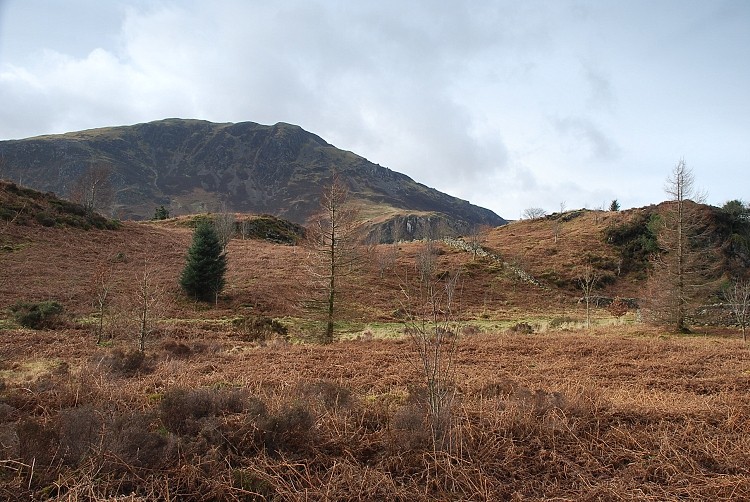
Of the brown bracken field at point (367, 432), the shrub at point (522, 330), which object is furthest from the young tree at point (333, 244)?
the shrub at point (522, 330)

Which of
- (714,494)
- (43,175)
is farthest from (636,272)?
(43,175)

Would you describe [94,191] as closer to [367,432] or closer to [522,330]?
[522,330]

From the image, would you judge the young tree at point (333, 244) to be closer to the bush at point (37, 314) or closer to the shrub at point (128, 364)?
the shrub at point (128, 364)

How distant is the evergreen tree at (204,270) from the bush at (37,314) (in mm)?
9171

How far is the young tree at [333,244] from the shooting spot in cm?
1953

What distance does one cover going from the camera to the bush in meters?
18.0

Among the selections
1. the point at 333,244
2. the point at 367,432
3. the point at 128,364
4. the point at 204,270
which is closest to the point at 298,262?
the point at 204,270

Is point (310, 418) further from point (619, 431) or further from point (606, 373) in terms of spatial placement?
point (606, 373)

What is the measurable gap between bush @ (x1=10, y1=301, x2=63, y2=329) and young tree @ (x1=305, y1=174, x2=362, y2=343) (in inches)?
495

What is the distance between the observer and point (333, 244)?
19.5 m

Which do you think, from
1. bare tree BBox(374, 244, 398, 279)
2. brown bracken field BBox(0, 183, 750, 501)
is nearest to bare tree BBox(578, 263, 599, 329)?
bare tree BBox(374, 244, 398, 279)

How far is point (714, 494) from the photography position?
142 inches

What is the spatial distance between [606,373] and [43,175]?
740 feet

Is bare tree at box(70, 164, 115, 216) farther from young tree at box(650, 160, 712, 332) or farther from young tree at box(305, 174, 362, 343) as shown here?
young tree at box(650, 160, 712, 332)
